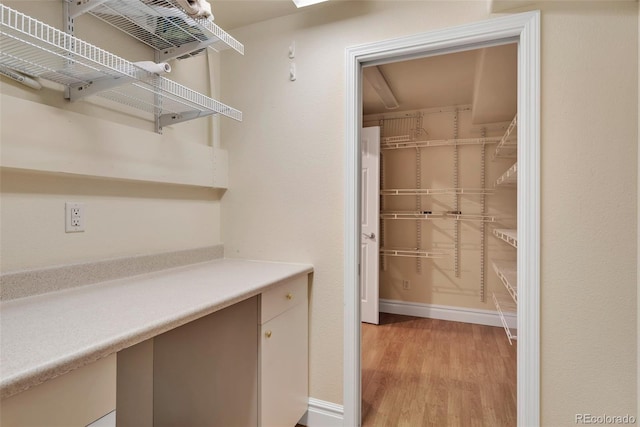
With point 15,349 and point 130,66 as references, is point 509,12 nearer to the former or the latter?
point 130,66

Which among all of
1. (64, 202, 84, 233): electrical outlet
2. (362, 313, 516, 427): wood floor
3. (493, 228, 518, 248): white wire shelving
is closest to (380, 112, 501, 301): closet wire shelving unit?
(362, 313, 516, 427): wood floor

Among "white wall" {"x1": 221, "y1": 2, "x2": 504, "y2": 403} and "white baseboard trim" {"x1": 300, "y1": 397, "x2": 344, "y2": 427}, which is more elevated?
"white wall" {"x1": 221, "y1": 2, "x2": 504, "y2": 403}

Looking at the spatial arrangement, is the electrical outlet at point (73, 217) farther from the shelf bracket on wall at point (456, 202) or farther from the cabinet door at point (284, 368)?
the shelf bracket on wall at point (456, 202)

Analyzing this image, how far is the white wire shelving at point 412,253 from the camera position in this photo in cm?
356

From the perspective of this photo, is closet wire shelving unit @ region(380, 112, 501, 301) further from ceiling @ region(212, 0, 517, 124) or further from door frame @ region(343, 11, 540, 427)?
door frame @ region(343, 11, 540, 427)

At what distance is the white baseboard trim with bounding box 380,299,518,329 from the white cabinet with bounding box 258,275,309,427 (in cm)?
217

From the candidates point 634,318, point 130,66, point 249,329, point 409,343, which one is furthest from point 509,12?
point 409,343

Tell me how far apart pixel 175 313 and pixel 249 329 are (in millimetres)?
487

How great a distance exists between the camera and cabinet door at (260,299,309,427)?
1463mm

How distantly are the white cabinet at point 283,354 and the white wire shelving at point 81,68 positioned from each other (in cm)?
92

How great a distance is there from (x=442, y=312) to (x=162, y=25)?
3.44 m

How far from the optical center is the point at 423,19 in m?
1.63

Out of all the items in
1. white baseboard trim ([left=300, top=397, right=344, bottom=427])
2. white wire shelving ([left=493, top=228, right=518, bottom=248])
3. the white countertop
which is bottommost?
white baseboard trim ([left=300, top=397, right=344, bottom=427])

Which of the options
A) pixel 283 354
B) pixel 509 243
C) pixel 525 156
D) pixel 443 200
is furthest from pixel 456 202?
pixel 283 354
